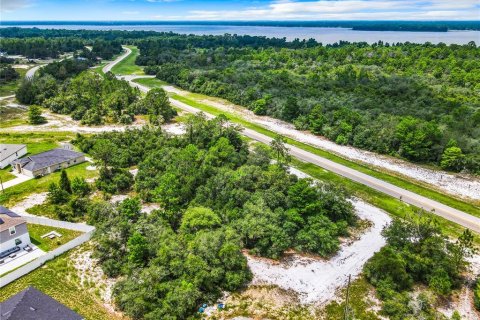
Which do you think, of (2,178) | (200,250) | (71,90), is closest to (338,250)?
(200,250)

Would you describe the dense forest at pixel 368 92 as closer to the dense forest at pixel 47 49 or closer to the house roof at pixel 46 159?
the dense forest at pixel 47 49

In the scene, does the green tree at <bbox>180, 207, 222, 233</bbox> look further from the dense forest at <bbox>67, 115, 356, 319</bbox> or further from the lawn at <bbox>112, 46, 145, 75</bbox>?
the lawn at <bbox>112, 46, 145, 75</bbox>

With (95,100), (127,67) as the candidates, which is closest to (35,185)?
(95,100)

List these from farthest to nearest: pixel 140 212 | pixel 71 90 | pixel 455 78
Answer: pixel 455 78, pixel 71 90, pixel 140 212

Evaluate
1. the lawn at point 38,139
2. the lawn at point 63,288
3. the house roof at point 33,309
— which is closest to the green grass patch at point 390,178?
the lawn at point 38,139

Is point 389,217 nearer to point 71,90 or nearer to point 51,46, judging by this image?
point 71,90
